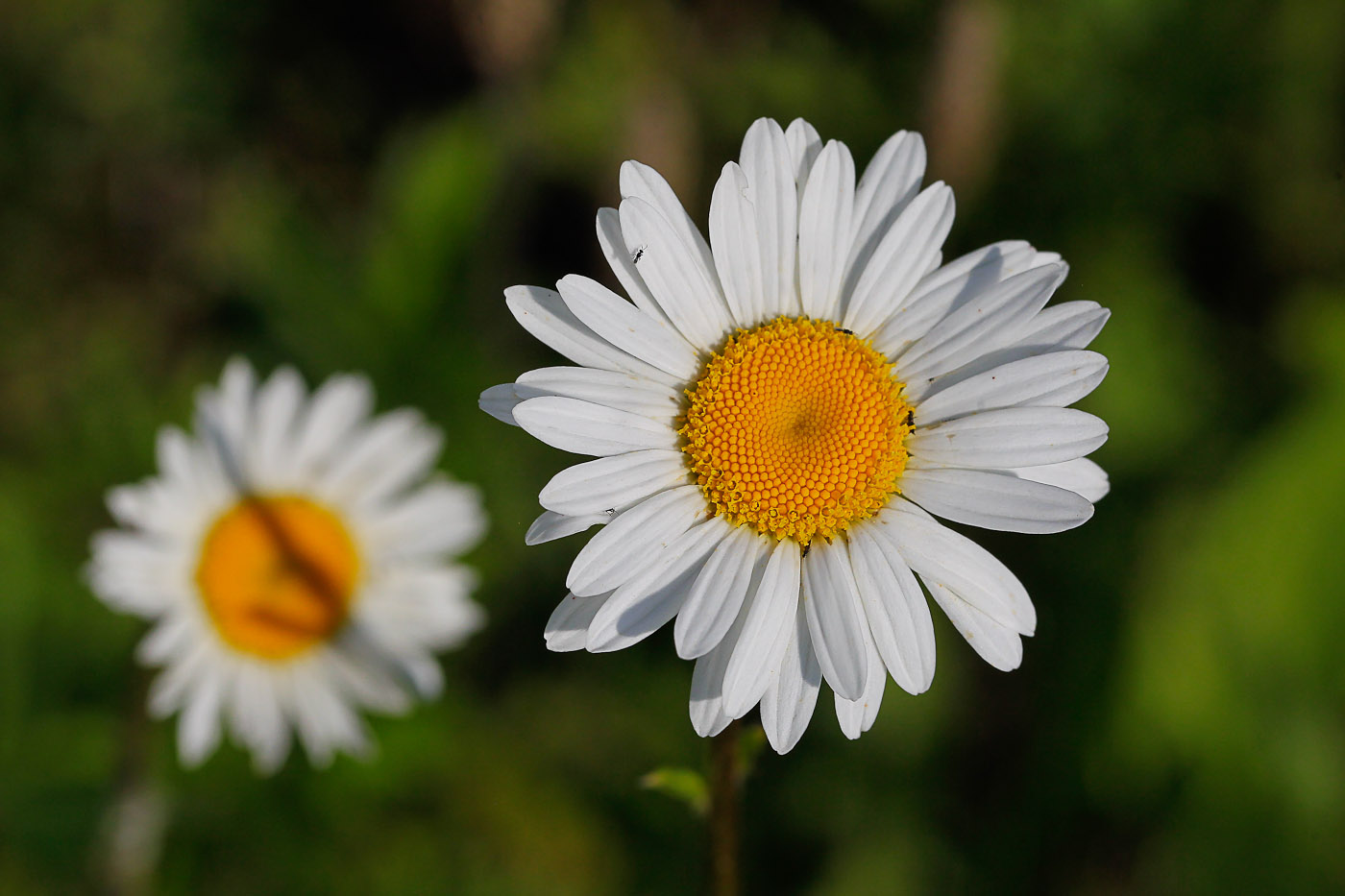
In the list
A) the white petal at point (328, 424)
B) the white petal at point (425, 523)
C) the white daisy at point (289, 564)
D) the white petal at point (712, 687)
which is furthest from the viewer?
the white petal at point (425, 523)

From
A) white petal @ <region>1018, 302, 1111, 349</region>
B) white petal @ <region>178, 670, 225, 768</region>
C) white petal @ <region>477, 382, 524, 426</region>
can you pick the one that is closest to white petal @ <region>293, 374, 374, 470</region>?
white petal @ <region>178, 670, 225, 768</region>

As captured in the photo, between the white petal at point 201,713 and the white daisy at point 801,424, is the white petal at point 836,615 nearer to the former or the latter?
the white daisy at point 801,424

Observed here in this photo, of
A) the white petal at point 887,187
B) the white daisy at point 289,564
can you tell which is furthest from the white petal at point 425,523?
the white petal at point 887,187

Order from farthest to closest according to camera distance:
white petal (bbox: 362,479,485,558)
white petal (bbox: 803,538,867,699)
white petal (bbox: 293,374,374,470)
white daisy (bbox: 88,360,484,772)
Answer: white petal (bbox: 362,479,485,558)
white petal (bbox: 293,374,374,470)
white daisy (bbox: 88,360,484,772)
white petal (bbox: 803,538,867,699)

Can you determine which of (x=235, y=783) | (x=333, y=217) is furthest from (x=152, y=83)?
(x=235, y=783)

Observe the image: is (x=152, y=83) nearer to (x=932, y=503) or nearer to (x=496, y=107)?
(x=496, y=107)

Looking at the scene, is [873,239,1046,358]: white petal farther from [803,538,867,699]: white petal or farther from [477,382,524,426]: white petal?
[477,382,524,426]: white petal
